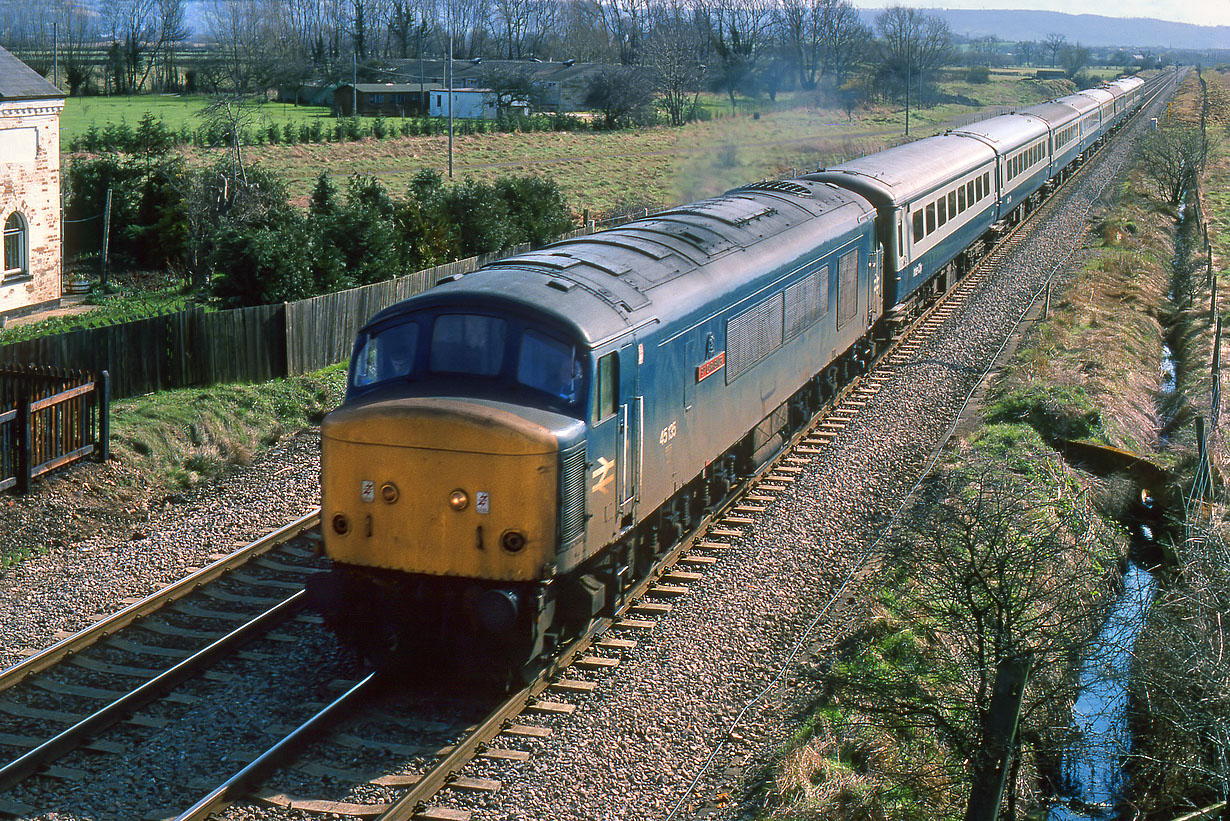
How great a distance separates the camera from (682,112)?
64.4m

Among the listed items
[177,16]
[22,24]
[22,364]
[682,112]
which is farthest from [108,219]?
[22,24]

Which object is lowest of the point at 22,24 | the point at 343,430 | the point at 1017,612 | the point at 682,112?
the point at 1017,612

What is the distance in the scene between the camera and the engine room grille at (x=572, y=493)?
9.17 meters

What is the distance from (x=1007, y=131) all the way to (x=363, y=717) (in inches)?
1254

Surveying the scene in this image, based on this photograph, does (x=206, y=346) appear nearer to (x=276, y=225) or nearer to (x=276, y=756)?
(x=276, y=225)

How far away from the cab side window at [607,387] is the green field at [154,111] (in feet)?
160

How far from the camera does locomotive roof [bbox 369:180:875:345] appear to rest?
9828 millimetres

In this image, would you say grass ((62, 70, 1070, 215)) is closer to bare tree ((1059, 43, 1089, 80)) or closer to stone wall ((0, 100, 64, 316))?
stone wall ((0, 100, 64, 316))

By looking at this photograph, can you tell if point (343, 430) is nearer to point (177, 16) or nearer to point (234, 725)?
point (234, 725)

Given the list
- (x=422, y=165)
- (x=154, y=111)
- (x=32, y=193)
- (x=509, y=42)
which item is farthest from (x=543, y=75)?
(x=32, y=193)

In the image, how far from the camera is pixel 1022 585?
30.4 feet

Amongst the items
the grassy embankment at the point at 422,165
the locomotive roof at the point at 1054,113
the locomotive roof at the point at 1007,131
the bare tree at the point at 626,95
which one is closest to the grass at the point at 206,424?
the grassy embankment at the point at 422,165

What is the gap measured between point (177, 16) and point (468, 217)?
9797 cm

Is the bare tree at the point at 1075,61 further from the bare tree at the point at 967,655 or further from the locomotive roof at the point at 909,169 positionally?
the bare tree at the point at 967,655
